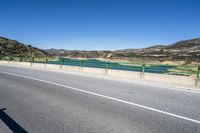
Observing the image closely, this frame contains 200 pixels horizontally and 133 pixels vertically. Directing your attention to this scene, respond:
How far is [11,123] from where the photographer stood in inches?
229

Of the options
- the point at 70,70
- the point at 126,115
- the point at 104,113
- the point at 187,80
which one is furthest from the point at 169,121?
the point at 70,70

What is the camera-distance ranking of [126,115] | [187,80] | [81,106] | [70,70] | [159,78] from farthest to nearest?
[70,70] < [159,78] < [187,80] < [81,106] < [126,115]

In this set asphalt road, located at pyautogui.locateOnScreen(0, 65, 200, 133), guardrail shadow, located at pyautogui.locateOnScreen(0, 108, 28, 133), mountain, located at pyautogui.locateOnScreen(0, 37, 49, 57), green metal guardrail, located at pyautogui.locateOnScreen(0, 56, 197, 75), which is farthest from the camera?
mountain, located at pyautogui.locateOnScreen(0, 37, 49, 57)

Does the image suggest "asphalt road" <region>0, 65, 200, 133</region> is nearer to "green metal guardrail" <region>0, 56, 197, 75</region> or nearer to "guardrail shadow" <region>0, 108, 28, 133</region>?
"guardrail shadow" <region>0, 108, 28, 133</region>

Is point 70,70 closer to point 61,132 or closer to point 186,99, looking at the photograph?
point 186,99

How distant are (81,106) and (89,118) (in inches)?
59.0

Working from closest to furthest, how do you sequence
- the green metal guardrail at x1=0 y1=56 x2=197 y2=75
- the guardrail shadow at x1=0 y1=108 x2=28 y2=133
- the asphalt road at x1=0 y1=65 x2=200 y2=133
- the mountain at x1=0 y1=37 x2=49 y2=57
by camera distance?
the guardrail shadow at x1=0 y1=108 x2=28 y2=133 < the asphalt road at x1=0 y1=65 x2=200 y2=133 < the green metal guardrail at x1=0 y1=56 x2=197 y2=75 < the mountain at x1=0 y1=37 x2=49 y2=57

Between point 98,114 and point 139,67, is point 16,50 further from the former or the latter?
point 98,114

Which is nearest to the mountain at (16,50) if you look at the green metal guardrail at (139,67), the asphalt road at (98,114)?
the green metal guardrail at (139,67)

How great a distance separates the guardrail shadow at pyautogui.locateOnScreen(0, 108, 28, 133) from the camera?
17.3ft

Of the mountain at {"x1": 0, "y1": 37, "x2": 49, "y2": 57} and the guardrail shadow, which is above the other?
the mountain at {"x1": 0, "y1": 37, "x2": 49, "y2": 57}

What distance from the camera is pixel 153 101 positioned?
8.88m

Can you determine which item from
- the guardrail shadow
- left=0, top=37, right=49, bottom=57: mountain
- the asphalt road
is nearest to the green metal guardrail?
the asphalt road

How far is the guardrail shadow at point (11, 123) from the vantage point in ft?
17.3
